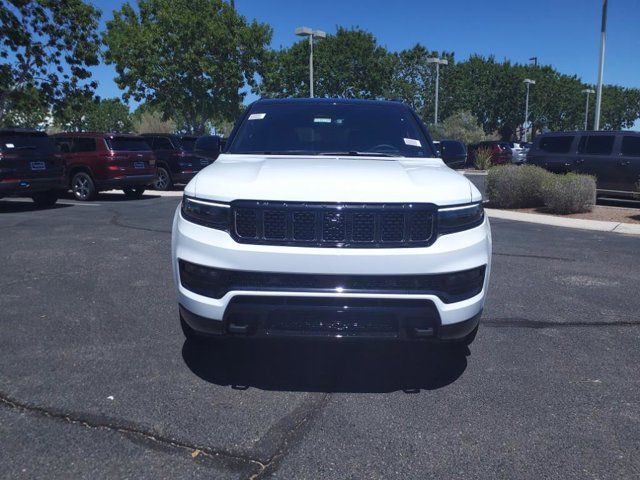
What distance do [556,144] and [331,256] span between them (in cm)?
1412

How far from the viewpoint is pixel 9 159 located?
38.5 feet

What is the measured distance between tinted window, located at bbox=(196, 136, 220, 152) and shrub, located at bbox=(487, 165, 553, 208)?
10159mm

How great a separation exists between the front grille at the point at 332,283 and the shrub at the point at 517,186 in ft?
36.6

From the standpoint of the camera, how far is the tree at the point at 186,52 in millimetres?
29797

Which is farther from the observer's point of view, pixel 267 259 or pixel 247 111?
pixel 247 111

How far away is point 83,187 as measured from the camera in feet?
48.4

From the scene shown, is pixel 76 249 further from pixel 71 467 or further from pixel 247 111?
pixel 71 467

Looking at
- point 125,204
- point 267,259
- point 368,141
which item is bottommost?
point 125,204

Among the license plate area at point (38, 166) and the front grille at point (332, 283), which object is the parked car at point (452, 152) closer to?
the front grille at point (332, 283)

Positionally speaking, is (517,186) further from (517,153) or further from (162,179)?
(517,153)

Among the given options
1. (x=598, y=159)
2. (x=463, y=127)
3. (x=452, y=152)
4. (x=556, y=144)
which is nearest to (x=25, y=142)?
(x=452, y=152)

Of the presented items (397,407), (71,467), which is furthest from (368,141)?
(71,467)

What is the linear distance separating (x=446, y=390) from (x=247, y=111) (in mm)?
2951

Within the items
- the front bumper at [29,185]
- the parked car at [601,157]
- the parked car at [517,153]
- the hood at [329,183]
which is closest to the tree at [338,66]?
the parked car at [517,153]
